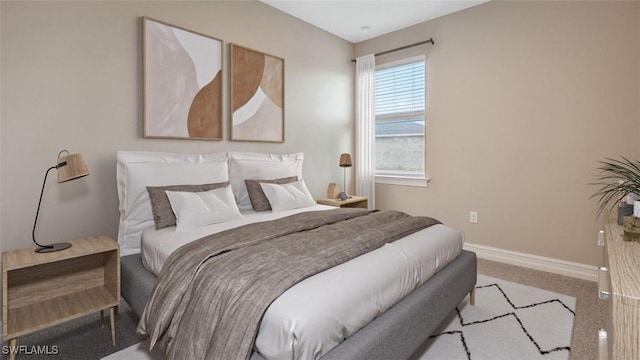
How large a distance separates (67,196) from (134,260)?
2.19 ft

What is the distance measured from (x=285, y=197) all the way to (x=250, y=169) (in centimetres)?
44

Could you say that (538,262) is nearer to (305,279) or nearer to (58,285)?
(305,279)

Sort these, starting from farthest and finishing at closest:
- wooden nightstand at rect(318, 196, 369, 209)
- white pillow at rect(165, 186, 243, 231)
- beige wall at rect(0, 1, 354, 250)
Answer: wooden nightstand at rect(318, 196, 369, 209) → white pillow at rect(165, 186, 243, 231) → beige wall at rect(0, 1, 354, 250)

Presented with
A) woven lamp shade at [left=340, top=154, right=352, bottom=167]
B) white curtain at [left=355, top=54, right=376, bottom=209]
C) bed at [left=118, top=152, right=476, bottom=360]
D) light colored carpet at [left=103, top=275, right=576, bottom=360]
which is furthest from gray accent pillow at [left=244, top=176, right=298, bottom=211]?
white curtain at [left=355, top=54, right=376, bottom=209]

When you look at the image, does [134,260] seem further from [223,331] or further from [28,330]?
[223,331]

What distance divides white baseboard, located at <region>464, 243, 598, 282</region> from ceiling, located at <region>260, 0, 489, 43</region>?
102 inches

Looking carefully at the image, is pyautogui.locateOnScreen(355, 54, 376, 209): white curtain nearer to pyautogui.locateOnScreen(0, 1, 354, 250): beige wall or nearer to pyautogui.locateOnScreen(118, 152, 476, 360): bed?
pyautogui.locateOnScreen(118, 152, 476, 360): bed

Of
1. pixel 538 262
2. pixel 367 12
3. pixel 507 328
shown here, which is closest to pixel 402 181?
pixel 538 262

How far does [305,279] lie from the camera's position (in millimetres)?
1367

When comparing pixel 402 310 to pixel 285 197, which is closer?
pixel 402 310

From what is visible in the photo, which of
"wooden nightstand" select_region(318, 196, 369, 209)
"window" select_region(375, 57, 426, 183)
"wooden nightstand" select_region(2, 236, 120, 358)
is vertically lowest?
"wooden nightstand" select_region(2, 236, 120, 358)

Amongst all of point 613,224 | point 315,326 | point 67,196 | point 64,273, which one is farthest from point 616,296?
point 67,196

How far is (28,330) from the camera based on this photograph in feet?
5.67

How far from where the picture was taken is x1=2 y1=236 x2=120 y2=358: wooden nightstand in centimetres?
178
